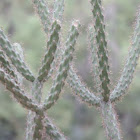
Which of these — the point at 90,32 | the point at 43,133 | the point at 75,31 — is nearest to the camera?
the point at 75,31

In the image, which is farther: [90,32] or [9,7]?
[9,7]

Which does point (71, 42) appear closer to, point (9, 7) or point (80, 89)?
point (80, 89)

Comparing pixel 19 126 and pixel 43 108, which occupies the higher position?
pixel 19 126

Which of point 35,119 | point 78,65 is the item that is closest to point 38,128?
point 35,119

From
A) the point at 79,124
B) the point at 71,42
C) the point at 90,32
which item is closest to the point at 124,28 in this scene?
the point at 79,124

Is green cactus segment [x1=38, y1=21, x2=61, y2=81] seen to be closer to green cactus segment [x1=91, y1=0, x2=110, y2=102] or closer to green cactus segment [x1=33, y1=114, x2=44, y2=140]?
green cactus segment [x1=33, y1=114, x2=44, y2=140]

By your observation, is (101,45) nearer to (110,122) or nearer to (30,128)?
(110,122)

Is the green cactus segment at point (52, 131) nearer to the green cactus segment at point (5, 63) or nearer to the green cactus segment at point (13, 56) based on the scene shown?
the green cactus segment at point (13, 56)
